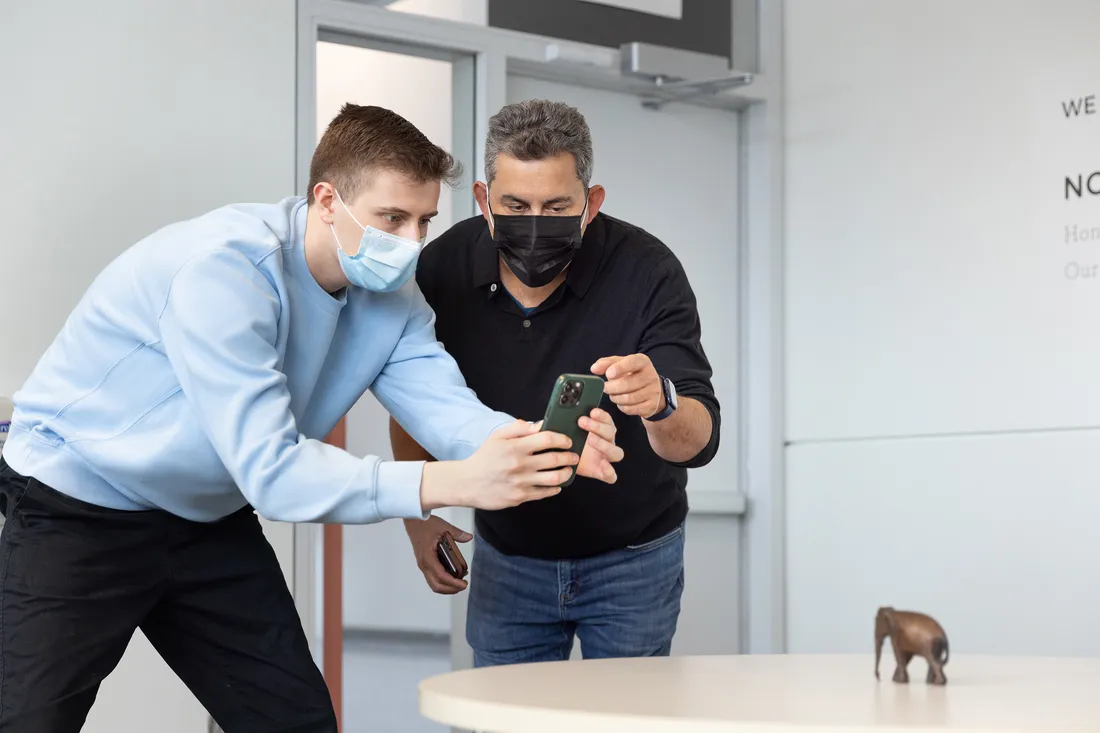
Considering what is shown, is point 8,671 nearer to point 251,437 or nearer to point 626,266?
point 251,437

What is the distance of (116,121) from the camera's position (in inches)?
129

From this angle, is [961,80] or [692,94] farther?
[692,94]

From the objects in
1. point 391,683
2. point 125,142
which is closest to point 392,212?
point 125,142

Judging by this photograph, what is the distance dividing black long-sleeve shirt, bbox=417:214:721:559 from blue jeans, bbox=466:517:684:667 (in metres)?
0.03

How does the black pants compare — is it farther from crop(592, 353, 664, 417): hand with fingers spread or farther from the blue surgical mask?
crop(592, 353, 664, 417): hand with fingers spread

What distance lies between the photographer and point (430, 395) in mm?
2162

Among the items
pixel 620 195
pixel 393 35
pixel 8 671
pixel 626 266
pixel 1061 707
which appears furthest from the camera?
pixel 620 195

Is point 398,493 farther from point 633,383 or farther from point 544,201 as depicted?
point 544,201

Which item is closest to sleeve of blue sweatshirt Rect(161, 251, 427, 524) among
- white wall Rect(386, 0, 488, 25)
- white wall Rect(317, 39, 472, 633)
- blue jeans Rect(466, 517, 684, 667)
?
blue jeans Rect(466, 517, 684, 667)

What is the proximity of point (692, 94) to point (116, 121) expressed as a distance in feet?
6.03

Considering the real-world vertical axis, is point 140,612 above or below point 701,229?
below

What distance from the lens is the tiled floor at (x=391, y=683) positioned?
14.1 feet

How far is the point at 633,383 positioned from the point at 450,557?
0.60m

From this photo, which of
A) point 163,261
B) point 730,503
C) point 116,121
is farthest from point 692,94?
point 163,261
